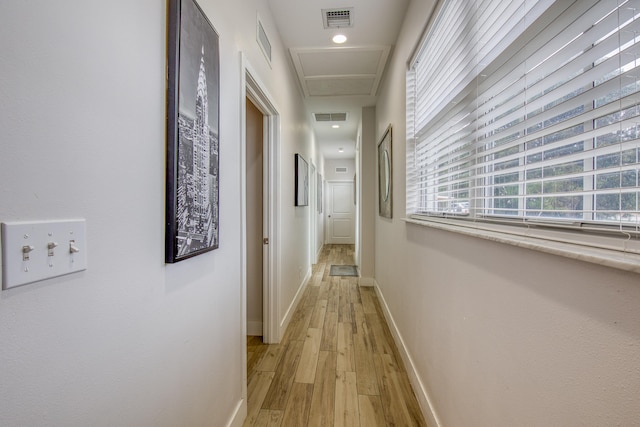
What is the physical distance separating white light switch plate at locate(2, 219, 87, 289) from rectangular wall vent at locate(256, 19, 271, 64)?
1.78 meters

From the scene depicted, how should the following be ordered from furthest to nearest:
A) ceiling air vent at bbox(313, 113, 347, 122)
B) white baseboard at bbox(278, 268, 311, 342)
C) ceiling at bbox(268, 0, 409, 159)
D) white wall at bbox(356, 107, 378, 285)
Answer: ceiling air vent at bbox(313, 113, 347, 122) → white wall at bbox(356, 107, 378, 285) → white baseboard at bbox(278, 268, 311, 342) → ceiling at bbox(268, 0, 409, 159)

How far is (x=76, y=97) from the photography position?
1.91ft

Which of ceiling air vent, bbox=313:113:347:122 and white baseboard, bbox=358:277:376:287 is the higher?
ceiling air vent, bbox=313:113:347:122

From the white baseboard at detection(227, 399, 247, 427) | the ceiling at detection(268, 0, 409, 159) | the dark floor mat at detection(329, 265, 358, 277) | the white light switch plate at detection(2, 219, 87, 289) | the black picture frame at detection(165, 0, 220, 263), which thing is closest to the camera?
the white light switch plate at detection(2, 219, 87, 289)

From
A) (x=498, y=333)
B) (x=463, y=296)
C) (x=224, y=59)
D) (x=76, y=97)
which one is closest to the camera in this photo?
(x=76, y=97)

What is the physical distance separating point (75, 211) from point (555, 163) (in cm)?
113

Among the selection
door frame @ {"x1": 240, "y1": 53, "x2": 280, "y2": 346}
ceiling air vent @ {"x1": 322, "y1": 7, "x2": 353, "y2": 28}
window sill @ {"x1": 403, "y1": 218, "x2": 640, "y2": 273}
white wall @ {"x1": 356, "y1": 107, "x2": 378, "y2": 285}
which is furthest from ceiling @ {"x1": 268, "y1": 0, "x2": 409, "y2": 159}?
window sill @ {"x1": 403, "y1": 218, "x2": 640, "y2": 273}

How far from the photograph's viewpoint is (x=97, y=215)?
0.64 meters

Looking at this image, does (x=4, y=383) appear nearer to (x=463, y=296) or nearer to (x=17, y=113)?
(x=17, y=113)

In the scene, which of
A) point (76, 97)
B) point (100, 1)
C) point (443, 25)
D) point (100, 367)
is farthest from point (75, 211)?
point (443, 25)

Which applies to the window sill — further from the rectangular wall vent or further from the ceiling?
the ceiling

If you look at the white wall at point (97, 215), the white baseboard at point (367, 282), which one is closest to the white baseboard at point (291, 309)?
the white baseboard at point (367, 282)

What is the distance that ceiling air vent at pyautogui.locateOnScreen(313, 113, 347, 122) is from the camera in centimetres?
461

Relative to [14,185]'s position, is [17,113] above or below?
above
